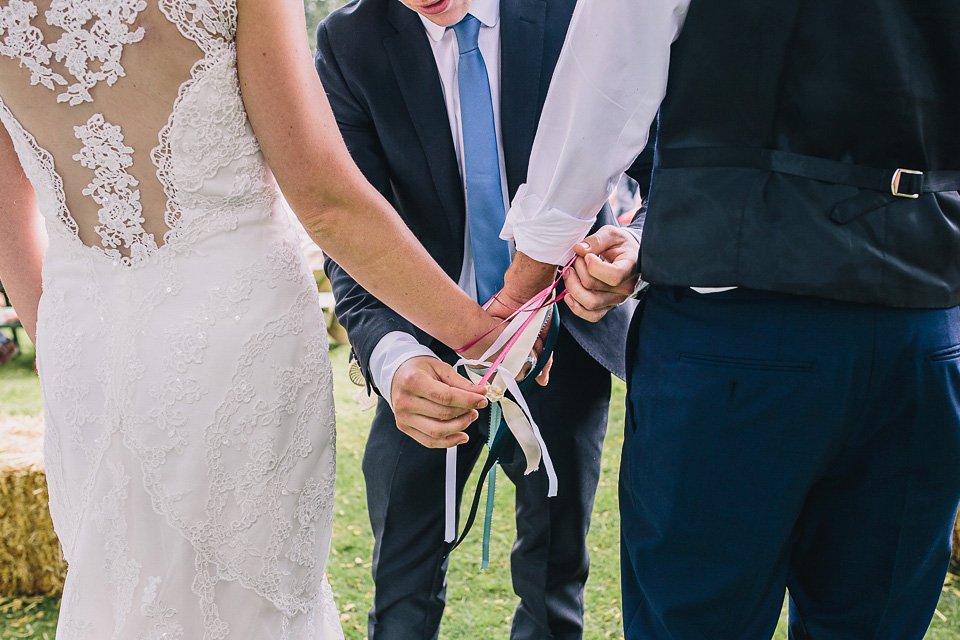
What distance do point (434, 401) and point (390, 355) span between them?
201 millimetres

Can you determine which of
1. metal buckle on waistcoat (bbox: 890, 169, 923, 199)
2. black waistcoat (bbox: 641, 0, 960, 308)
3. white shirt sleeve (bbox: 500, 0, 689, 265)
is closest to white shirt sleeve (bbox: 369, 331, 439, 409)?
white shirt sleeve (bbox: 500, 0, 689, 265)

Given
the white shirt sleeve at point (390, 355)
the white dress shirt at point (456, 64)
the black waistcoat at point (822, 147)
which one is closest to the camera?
the black waistcoat at point (822, 147)

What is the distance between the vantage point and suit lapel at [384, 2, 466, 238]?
1.77 metres

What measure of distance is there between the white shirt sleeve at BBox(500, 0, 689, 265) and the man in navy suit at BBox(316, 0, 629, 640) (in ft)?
1.07

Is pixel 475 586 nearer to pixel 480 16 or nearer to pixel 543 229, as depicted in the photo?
pixel 543 229

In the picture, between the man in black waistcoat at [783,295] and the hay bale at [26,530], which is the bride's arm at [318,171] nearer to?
the man in black waistcoat at [783,295]

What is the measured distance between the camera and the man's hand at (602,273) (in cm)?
145

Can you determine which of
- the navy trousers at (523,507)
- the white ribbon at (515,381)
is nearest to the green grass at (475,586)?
the navy trousers at (523,507)

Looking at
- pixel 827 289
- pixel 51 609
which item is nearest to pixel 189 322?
pixel 827 289

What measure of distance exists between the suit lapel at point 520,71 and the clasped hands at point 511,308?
1.08 feet

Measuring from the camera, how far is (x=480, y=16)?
1788mm

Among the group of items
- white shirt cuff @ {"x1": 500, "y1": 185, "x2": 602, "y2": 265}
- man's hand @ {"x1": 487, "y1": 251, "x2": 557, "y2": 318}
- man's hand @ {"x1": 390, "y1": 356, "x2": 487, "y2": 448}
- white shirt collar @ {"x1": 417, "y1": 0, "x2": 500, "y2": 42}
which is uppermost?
white shirt collar @ {"x1": 417, "y1": 0, "x2": 500, "y2": 42}

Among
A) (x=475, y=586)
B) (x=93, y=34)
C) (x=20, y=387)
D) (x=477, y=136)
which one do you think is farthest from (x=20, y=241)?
(x=20, y=387)

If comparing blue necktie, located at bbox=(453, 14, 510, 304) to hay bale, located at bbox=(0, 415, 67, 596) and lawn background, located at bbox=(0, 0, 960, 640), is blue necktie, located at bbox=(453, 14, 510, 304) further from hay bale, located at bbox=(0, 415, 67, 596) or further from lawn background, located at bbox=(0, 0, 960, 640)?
hay bale, located at bbox=(0, 415, 67, 596)
